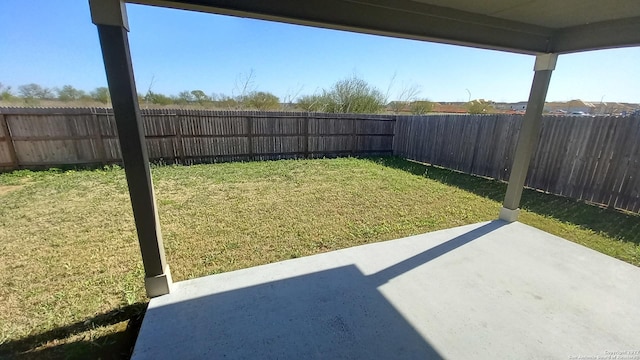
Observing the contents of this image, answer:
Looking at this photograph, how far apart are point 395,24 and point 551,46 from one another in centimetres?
221

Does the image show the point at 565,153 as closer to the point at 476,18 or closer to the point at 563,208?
the point at 563,208

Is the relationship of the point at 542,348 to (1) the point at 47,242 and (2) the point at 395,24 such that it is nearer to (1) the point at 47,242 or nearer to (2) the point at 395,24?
(2) the point at 395,24

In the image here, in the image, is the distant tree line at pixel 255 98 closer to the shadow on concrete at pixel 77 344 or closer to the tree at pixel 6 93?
the tree at pixel 6 93

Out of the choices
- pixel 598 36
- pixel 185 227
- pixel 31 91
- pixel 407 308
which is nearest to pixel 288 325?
pixel 407 308

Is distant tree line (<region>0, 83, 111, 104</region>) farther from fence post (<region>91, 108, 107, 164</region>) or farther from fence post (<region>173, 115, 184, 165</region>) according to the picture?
fence post (<region>173, 115, 184, 165</region>)

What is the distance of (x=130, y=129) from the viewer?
1.76 m

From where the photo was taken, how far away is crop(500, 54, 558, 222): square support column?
3.04 metres

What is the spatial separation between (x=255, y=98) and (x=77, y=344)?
42.2ft

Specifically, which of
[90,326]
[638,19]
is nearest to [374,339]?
[90,326]

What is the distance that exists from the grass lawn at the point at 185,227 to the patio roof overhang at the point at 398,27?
0.55 metres

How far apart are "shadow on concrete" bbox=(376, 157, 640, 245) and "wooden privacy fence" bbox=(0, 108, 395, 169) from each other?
3.59 m

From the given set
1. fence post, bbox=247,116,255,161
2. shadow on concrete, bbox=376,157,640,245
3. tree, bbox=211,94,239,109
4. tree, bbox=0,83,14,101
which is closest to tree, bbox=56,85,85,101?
tree, bbox=0,83,14,101

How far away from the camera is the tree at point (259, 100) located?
43.1 feet

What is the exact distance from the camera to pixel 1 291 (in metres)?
2.32
